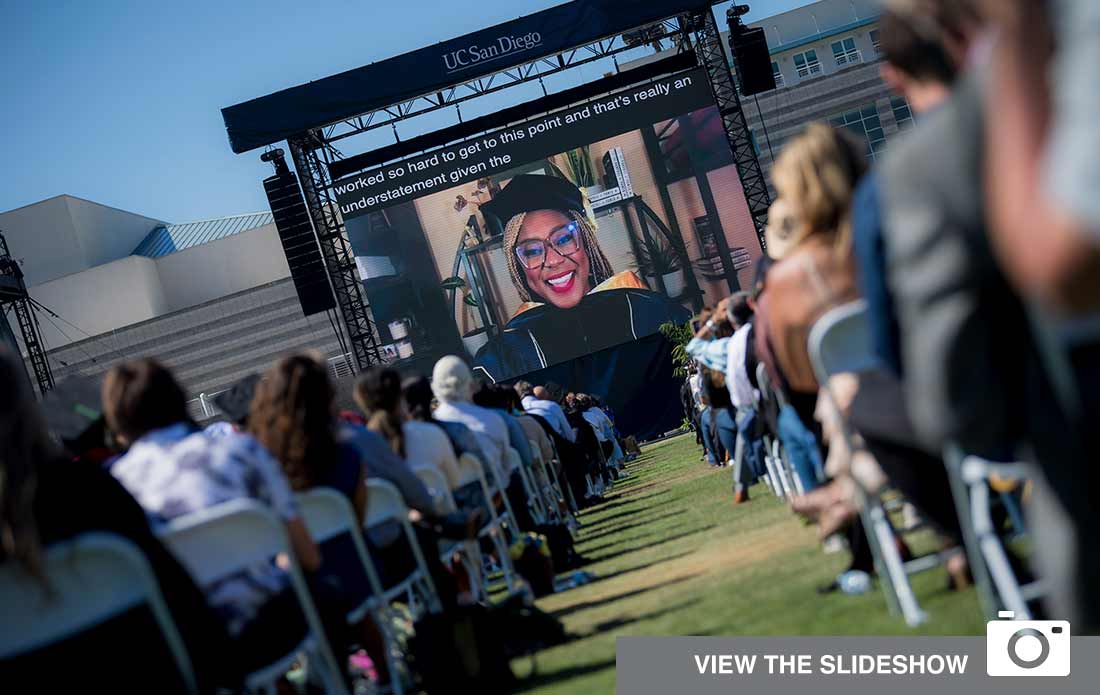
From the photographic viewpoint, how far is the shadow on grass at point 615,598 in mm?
6785

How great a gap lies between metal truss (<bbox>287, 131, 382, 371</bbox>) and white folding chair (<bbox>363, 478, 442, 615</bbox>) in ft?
57.3

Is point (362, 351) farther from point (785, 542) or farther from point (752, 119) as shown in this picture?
point (752, 119)

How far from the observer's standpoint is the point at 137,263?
72.1m

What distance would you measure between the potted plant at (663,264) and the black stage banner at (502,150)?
2134 millimetres

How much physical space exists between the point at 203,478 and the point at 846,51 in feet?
246

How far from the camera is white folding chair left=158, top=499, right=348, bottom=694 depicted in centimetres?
346

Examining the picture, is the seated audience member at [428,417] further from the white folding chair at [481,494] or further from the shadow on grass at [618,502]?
the shadow on grass at [618,502]

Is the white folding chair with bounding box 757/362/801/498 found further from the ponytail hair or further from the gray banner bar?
the gray banner bar

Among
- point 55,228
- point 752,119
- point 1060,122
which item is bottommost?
point 1060,122

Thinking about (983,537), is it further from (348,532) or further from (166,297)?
(166,297)

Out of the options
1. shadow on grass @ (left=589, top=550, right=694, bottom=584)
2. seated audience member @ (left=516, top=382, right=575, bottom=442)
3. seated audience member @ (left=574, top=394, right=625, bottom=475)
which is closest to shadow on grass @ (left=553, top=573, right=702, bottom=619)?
shadow on grass @ (left=589, top=550, right=694, bottom=584)

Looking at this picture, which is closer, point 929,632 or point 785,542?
point 929,632

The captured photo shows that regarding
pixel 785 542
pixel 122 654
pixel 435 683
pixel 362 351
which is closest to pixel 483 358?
pixel 362 351

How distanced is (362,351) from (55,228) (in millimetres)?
54852
